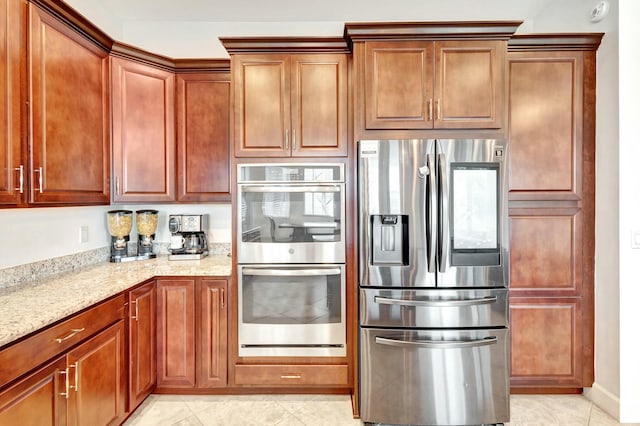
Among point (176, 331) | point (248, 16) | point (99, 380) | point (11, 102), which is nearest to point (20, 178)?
point (11, 102)

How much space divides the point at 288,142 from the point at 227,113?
2.24 ft

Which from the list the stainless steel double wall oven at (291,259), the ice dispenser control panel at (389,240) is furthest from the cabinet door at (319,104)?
the ice dispenser control panel at (389,240)

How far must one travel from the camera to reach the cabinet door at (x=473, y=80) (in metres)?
2.16

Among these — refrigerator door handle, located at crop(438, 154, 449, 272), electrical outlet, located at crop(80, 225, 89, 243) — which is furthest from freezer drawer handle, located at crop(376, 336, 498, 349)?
electrical outlet, located at crop(80, 225, 89, 243)

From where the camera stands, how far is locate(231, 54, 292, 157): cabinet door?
238 centimetres

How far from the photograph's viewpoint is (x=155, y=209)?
305 cm

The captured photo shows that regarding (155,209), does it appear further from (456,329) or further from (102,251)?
(456,329)

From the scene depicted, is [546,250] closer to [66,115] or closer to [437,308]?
[437,308]

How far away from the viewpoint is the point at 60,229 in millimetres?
2363

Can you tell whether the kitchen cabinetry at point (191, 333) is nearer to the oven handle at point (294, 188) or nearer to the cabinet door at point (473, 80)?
the oven handle at point (294, 188)

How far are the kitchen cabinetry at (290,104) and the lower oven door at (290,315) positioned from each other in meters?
0.86

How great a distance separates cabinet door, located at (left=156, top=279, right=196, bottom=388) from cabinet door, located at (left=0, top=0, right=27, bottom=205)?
1011 millimetres

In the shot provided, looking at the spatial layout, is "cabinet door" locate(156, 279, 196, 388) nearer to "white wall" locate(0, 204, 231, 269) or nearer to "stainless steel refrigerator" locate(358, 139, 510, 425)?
"white wall" locate(0, 204, 231, 269)
